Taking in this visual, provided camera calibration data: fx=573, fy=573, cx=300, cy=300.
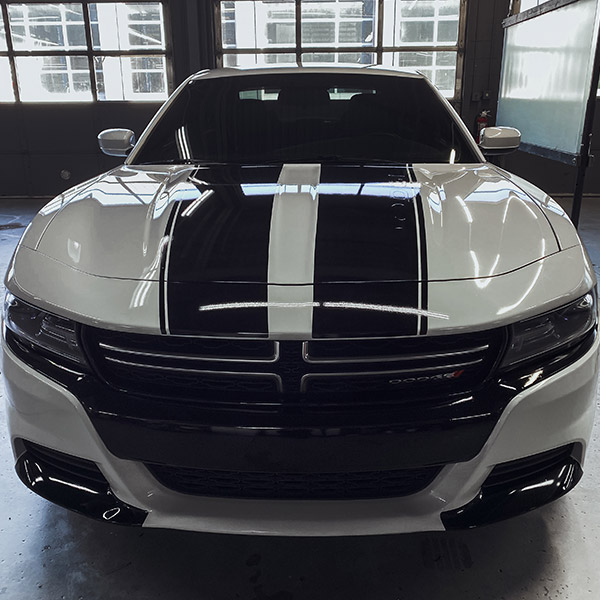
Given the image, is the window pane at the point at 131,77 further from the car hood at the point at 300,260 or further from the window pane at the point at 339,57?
the car hood at the point at 300,260

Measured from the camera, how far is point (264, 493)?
1041mm

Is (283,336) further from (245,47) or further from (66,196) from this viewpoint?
(245,47)

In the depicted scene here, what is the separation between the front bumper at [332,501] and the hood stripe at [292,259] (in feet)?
1.11

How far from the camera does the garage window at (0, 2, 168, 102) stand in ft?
21.7

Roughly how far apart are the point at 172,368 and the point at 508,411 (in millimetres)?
583

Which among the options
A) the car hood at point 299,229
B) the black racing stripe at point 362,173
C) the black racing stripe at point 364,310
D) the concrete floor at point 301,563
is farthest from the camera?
the black racing stripe at point 362,173

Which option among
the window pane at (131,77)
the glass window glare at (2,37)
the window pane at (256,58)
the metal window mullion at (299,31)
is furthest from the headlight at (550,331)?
the glass window glare at (2,37)

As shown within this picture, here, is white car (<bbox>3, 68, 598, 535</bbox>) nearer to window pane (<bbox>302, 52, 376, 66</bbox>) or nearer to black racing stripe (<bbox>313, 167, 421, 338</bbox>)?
black racing stripe (<bbox>313, 167, 421, 338</bbox>)

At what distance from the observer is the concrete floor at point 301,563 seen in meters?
1.21

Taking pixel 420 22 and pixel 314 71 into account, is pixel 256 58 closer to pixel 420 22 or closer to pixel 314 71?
pixel 420 22

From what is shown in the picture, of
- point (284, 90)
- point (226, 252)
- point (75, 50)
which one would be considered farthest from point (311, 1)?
point (226, 252)

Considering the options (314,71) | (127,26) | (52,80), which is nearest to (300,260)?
(314,71)

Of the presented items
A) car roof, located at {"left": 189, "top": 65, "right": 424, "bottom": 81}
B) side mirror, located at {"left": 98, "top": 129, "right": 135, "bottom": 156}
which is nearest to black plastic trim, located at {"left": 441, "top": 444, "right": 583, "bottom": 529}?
car roof, located at {"left": 189, "top": 65, "right": 424, "bottom": 81}

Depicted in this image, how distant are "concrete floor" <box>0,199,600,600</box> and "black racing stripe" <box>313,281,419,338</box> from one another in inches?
24.1
